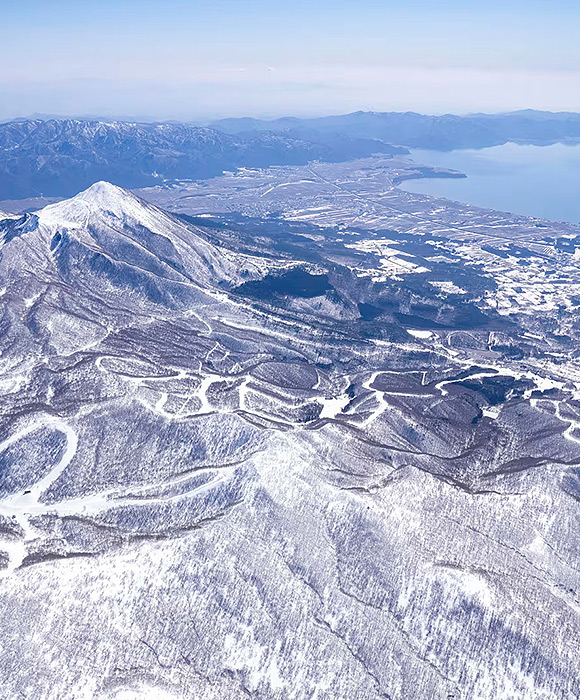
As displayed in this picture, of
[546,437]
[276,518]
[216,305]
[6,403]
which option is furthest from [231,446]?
[216,305]

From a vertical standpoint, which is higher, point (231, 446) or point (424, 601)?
point (231, 446)

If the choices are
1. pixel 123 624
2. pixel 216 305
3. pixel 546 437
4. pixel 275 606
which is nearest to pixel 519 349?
pixel 546 437

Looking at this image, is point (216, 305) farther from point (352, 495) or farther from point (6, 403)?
point (352, 495)

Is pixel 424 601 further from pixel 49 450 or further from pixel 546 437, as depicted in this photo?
pixel 49 450

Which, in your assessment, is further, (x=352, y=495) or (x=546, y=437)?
(x=546, y=437)

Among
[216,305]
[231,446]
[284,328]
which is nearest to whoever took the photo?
[231,446]

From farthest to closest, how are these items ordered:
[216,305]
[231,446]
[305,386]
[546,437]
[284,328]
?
[216,305] < [284,328] < [305,386] < [546,437] < [231,446]
